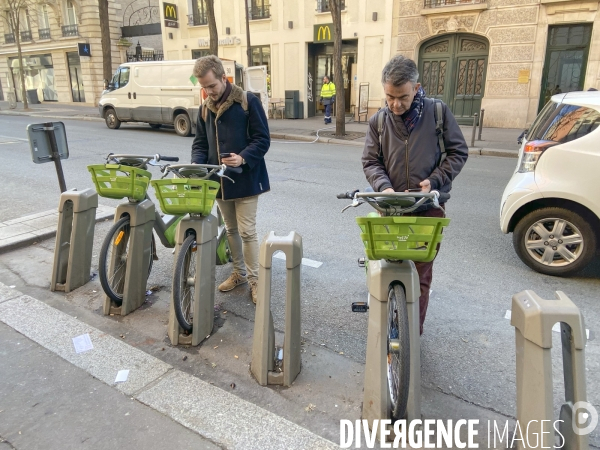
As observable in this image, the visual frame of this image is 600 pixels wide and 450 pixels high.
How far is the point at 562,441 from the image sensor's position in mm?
2176

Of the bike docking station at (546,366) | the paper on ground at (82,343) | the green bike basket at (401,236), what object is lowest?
the paper on ground at (82,343)

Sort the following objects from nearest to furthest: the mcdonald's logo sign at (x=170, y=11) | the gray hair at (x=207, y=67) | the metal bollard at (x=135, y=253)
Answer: the gray hair at (x=207, y=67) → the metal bollard at (x=135, y=253) → the mcdonald's logo sign at (x=170, y=11)

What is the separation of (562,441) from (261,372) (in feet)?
5.37

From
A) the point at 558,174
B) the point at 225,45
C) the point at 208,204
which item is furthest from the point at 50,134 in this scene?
the point at 225,45

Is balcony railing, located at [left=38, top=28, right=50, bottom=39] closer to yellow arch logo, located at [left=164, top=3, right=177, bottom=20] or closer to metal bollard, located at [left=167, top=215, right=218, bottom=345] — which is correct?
yellow arch logo, located at [left=164, top=3, right=177, bottom=20]

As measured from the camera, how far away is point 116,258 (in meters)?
3.77

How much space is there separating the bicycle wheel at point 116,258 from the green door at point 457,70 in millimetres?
15482

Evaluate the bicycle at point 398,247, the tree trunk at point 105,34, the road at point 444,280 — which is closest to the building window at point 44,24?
the tree trunk at point 105,34

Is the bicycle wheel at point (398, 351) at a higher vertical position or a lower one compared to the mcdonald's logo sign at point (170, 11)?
lower

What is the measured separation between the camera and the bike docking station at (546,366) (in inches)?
78.4

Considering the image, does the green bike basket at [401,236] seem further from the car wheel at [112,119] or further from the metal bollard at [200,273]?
the car wheel at [112,119]

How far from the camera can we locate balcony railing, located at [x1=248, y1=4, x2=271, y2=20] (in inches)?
854

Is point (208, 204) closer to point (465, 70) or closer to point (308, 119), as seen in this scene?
point (465, 70)

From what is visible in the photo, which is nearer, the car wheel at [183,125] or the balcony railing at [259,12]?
the car wheel at [183,125]
